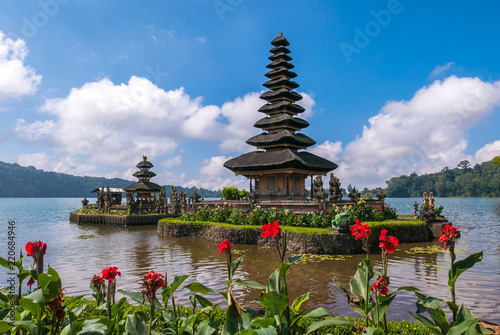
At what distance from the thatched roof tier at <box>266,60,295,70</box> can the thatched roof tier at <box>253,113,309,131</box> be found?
5912mm

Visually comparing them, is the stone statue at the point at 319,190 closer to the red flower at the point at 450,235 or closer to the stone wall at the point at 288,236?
the stone wall at the point at 288,236

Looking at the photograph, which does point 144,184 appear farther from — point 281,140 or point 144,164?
point 281,140

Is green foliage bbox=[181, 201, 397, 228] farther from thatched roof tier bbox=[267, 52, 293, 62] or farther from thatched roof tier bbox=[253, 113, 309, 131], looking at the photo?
thatched roof tier bbox=[267, 52, 293, 62]

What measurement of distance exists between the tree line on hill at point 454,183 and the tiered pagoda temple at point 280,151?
99.5m

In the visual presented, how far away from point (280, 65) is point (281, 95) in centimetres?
374

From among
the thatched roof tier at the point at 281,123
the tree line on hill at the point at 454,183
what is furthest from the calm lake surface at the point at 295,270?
the tree line on hill at the point at 454,183

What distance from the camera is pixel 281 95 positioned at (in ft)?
104

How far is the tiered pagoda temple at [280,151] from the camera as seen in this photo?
92.3 feet

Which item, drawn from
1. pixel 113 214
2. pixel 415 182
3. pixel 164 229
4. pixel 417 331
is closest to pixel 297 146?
pixel 164 229

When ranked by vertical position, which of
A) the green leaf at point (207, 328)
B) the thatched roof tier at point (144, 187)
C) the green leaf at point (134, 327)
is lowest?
the green leaf at point (207, 328)

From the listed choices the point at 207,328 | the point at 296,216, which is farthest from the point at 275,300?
the point at 296,216

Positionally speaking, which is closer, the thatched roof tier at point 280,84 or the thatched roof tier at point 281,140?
the thatched roof tier at point 281,140

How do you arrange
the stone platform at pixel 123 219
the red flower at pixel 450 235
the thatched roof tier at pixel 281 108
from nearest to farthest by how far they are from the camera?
the red flower at pixel 450 235, the thatched roof tier at pixel 281 108, the stone platform at pixel 123 219

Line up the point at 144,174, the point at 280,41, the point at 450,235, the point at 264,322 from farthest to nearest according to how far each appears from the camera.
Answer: the point at 144,174
the point at 280,41
the point at 450,235
the point at 264,322
